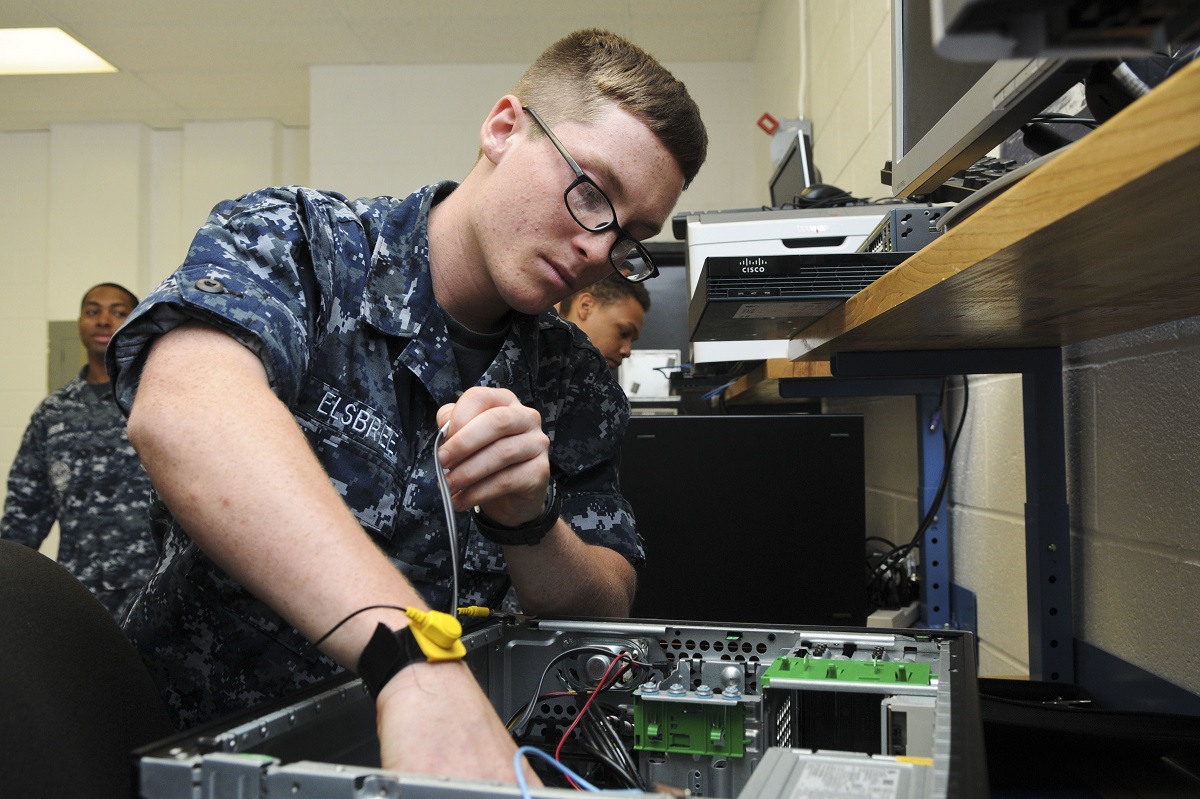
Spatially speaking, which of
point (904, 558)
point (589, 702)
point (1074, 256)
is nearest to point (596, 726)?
point (589, 702)

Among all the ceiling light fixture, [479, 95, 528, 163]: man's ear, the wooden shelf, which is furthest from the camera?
the ceiling light fixture

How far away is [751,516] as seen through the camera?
1.60 metres

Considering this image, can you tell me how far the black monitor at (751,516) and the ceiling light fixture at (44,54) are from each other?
155 inches

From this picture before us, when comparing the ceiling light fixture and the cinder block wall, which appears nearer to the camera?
the cinder block wall

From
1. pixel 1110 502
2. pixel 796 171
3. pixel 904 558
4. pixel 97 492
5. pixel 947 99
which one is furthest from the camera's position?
pixel 97 492

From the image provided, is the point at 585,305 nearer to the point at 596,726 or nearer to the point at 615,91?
the point at 615,91

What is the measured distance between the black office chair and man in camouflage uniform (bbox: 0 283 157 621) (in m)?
2.19

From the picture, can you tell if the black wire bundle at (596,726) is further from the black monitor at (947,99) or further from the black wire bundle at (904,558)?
the black wire bundle at (904,558)

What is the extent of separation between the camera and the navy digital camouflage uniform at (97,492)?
2.66 meters

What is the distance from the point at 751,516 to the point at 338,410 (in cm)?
90

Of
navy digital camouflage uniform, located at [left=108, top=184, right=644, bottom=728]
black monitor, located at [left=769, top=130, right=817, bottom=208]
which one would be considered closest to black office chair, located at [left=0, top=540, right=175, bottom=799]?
navy digital camouflage uniform, located at [left=108, top=184, right=644, bottom=728]

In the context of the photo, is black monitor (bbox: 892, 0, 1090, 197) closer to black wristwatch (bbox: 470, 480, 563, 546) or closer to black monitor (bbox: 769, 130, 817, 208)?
black wristwatch (bbox: 470, 480, 563, 546)

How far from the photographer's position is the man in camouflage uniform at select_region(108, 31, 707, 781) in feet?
1.84

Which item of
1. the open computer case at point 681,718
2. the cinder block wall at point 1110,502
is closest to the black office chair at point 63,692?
the open computer case at point 681,718
